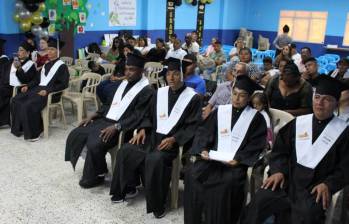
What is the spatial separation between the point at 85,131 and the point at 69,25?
6.06 metres

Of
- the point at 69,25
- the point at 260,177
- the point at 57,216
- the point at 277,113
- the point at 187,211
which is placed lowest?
the point at 57,216

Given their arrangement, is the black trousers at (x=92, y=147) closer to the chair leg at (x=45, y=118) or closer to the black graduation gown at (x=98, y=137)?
the black graduation gown at (x=98, y=137)

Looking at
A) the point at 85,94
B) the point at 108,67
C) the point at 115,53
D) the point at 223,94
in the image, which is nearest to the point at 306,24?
the point at 115,53

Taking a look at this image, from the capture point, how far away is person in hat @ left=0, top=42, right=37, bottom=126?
519cm

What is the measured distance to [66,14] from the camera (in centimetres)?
880

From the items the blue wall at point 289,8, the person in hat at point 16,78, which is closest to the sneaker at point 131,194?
the person in hat at point 16,78

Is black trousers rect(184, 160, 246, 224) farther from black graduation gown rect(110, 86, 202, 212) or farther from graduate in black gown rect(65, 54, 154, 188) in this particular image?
graduate in black gown rect(65, 54, 154, 188)

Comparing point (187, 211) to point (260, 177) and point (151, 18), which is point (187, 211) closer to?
point (260, 177)

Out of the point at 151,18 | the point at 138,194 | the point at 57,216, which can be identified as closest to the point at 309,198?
the point at 138,194

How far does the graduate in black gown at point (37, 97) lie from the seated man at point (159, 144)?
1.96 metres

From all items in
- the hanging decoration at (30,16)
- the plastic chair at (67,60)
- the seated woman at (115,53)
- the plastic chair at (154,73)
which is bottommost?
the plastic chair at (154,73)

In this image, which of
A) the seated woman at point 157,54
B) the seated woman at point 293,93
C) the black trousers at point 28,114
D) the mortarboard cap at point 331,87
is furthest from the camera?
the seated woman at point 157,54

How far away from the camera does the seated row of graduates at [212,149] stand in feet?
8.16

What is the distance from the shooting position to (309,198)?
7.92 ft
